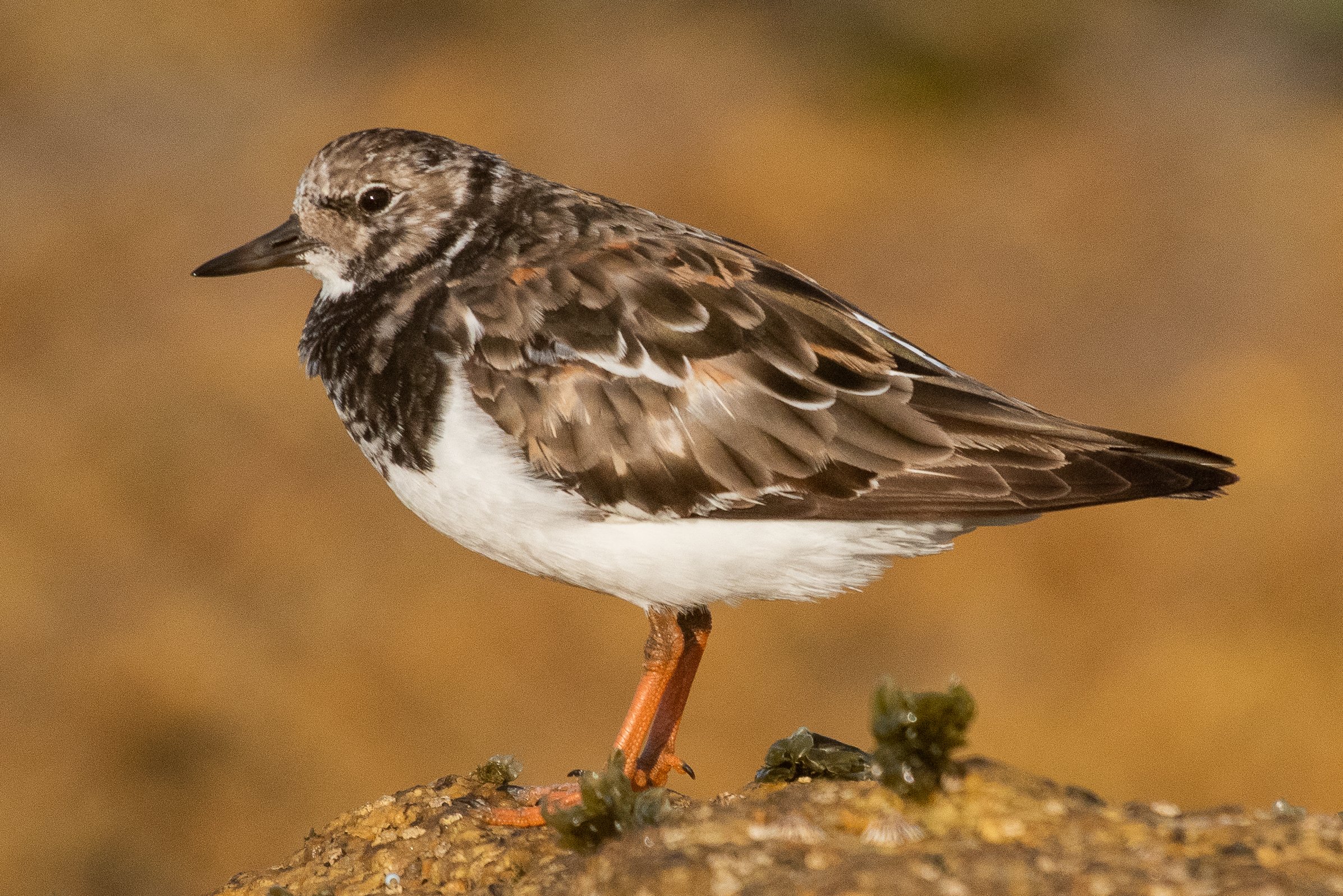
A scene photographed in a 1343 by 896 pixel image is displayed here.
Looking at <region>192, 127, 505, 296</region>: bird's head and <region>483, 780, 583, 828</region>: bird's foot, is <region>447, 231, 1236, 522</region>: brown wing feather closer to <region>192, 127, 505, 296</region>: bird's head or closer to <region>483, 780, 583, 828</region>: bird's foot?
<region>192, 127, 505, 296</region>: bird's head

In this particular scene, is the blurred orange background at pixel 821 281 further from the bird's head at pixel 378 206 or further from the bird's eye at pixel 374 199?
the bird's eye at pixel 374 199

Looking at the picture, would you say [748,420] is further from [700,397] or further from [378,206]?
[378,206]

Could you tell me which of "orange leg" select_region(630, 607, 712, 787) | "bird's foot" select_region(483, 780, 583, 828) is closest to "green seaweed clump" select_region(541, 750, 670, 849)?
"bird's foot" select_region(483, 780, 583, 828)

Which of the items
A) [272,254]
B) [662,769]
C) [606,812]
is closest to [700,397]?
[606,812]

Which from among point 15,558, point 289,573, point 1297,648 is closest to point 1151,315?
point 1297,648

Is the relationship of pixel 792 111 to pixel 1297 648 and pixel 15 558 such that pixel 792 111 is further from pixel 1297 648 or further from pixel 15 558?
pixel 15 558

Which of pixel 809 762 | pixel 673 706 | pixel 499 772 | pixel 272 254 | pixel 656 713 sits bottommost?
pixel 499 772
